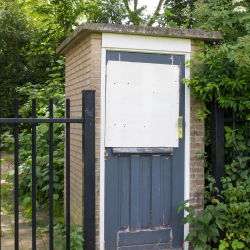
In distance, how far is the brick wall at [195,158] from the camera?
3303mm

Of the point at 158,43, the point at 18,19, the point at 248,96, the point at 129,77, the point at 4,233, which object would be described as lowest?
the point at 4,233

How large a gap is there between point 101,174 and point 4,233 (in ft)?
5.97

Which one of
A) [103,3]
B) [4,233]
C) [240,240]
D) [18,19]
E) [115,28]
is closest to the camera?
[115,28]

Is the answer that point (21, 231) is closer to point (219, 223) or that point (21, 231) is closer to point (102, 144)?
point (102, 144)

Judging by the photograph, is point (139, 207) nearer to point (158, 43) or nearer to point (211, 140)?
point (211, 140)

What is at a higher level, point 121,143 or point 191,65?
point 191,65

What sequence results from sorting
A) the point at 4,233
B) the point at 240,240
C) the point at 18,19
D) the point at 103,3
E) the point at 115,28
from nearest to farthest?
the point at 115,28 < the point at 240,240 < the point at 4,233 < the point at 103,3 < the point at 18,19

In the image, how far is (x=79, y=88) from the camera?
137 inches

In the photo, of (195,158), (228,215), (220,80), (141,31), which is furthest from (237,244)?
(141,31)

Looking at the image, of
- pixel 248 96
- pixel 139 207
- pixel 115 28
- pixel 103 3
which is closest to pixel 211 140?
pixel 248 96

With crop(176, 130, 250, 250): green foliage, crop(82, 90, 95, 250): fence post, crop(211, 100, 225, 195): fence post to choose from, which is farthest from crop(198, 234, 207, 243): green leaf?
crop(82, 90, 95, 250): fence post

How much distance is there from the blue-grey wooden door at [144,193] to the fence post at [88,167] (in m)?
0.46

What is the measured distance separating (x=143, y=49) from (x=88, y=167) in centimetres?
148

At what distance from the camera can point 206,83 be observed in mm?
3086
